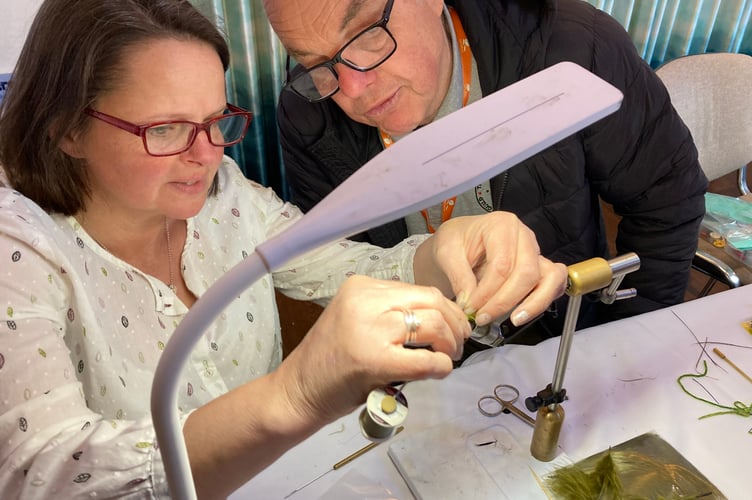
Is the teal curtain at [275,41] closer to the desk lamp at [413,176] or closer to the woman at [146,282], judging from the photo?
the woman at [146,282]

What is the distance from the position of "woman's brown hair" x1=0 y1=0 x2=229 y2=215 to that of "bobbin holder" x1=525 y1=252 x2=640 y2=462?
71cm

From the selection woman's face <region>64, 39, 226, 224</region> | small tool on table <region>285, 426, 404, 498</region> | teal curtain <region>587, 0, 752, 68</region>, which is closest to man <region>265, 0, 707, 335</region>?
woman's face <region>64, 39, 226, 224</region>

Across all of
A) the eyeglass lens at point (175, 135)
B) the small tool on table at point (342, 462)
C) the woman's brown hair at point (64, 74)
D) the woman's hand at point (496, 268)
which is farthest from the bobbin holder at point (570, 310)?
the woman's brown hair at point (64, 74)

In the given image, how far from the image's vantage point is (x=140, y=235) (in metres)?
1.11

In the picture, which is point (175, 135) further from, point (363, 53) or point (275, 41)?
point (275, 41)

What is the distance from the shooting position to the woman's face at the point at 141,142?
90 centimetres

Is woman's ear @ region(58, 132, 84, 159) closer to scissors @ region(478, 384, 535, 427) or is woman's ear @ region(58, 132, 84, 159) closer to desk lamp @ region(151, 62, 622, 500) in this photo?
desk lamp @ region(151, 62, 622, 500)

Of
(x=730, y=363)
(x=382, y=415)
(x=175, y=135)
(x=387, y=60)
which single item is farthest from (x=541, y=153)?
(x=382, y=415)

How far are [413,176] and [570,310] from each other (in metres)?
0.60

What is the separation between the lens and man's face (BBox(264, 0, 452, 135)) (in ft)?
3.43

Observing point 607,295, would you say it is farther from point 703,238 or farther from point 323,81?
point 703,238

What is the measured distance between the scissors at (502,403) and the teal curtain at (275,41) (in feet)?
3.03

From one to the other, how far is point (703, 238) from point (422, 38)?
1186 millimetres

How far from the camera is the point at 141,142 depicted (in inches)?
36.3
